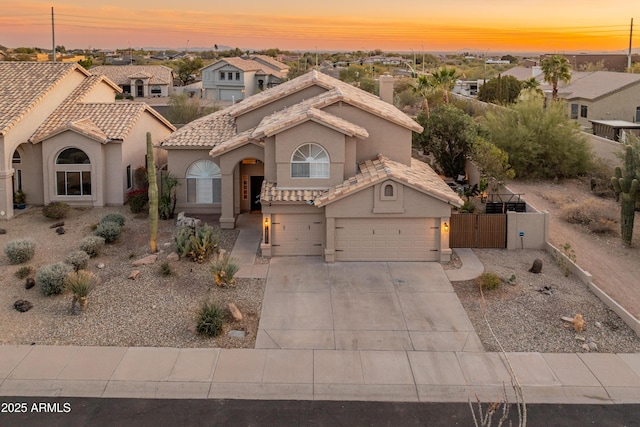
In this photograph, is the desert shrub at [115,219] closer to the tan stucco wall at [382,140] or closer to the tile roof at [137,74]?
the tan stucco wall at [382,140]

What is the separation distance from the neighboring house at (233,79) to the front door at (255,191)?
54.7m

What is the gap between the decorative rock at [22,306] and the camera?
716 inches

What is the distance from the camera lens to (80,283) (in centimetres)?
1808

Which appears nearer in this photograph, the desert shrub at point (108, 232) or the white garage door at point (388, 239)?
the white garage door at point (388, 239)

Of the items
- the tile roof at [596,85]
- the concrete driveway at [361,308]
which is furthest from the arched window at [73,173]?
the tile roof at [596,85]

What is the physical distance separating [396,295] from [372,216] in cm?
370

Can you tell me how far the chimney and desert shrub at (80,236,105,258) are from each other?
1669cm

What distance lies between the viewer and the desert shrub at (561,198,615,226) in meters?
28.1

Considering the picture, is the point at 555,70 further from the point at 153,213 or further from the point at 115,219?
the point at 153,213

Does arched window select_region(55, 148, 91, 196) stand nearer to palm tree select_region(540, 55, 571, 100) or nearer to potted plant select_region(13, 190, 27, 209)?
potted plant select_region(13, 190, 27, 209)

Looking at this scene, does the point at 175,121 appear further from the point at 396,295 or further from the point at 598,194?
the point at 396,295

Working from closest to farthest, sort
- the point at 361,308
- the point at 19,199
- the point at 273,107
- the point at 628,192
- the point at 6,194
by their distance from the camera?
Result: the point at 361,308 → the point at 628,192 → the point at 6,194 → the point at 273,107 → the point at 19,199

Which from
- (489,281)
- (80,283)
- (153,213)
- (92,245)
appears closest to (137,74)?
(153,213)

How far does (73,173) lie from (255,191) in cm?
870
